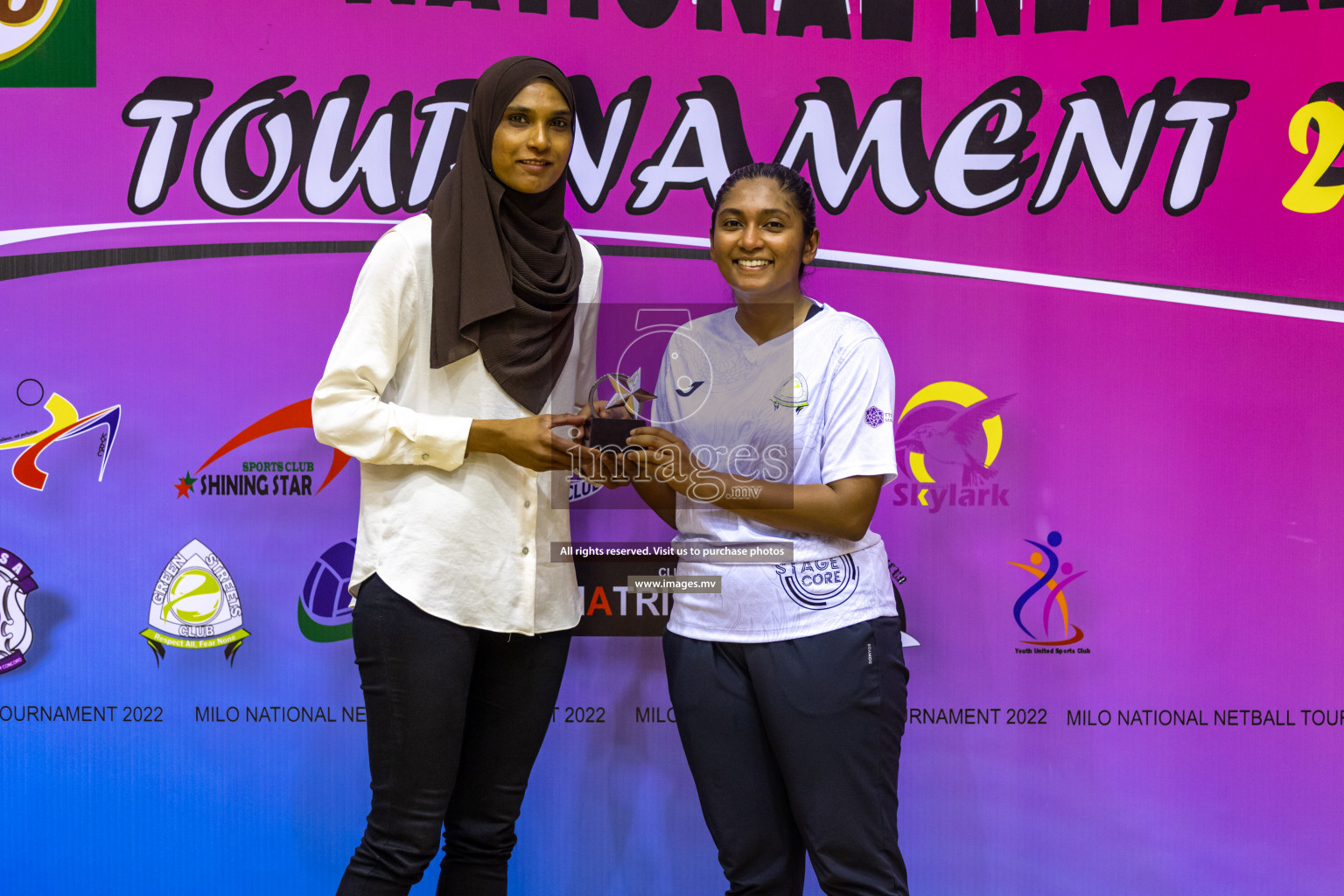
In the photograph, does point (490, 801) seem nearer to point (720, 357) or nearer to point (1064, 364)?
Answer: point (720, 357)

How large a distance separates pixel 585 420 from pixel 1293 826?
7.14 ft

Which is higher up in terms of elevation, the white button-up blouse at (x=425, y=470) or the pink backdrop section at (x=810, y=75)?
the pink backdrop section at (x=810, y=75)

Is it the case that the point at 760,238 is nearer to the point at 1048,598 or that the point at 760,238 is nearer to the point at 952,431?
the point at 952,431

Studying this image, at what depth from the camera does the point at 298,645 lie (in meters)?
2.56

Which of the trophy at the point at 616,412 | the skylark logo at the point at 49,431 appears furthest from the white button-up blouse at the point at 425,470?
the skylark logo at the point at 49,431

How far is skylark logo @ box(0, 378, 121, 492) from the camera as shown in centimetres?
254

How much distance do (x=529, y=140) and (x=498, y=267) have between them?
0.25m

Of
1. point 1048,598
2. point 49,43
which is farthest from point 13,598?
point 1048,598

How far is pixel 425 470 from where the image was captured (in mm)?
1891

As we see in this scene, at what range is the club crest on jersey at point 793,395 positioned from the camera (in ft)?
6.07

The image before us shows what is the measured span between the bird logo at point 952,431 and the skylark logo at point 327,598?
148 cm

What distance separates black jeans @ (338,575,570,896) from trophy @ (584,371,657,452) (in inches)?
17.4

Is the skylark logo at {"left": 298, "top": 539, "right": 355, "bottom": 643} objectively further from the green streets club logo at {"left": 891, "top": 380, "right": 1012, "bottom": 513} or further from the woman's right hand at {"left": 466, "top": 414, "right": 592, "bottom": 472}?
the green streets club logo at {"left": 891, "top": 380, "right": 1012, "bottom": 513}

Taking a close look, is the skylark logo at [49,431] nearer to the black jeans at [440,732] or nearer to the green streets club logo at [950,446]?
the black jeans at [440,732]
